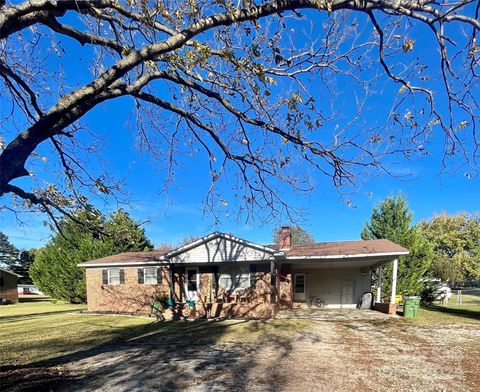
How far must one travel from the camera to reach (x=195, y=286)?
1917 cm

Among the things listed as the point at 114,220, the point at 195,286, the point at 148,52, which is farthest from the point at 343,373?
the point at 195,286

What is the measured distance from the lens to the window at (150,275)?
19562 mm

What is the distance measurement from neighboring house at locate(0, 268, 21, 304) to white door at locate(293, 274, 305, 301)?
111ft

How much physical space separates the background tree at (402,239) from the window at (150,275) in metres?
14.6

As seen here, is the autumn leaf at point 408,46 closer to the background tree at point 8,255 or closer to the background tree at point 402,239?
the background tree at point 402,239

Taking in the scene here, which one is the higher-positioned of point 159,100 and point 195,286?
point 159,100

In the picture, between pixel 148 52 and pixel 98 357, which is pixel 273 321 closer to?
pixel 98 357

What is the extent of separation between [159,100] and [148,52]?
1.68 m

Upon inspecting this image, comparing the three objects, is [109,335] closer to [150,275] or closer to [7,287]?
[150,275]

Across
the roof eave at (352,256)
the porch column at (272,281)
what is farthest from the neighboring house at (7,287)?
the roof eave at (352,256)

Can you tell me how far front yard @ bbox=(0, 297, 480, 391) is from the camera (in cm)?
615

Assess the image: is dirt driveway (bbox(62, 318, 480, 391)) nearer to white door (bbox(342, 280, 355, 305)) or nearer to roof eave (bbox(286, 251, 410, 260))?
roof eave (bbox(286, 251, 410, 260))

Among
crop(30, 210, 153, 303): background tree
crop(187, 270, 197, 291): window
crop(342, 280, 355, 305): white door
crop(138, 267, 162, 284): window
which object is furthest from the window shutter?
crop(342, 280, 355, 305): white door

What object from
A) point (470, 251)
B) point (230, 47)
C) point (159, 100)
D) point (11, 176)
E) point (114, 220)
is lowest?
point (470, 251)
